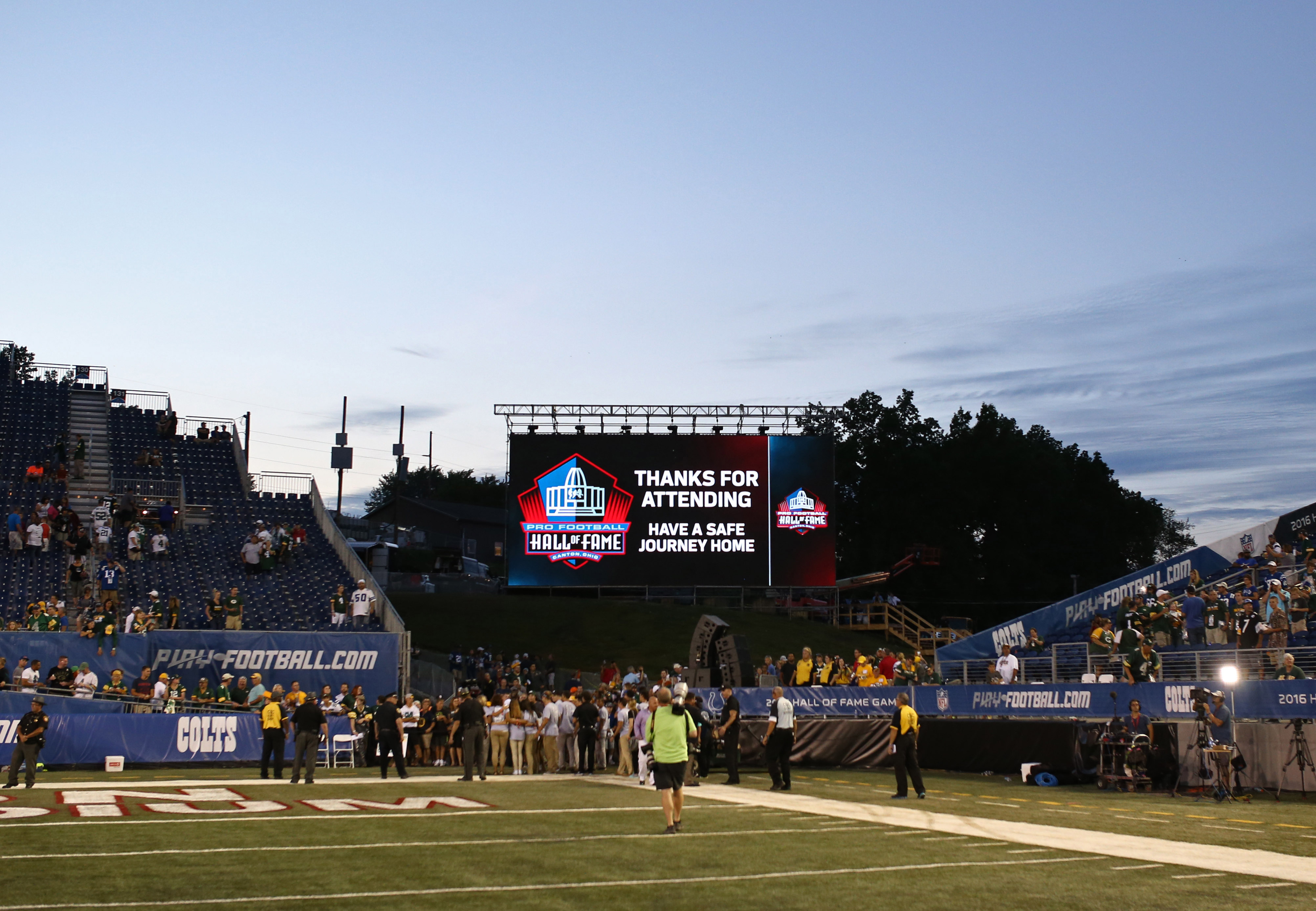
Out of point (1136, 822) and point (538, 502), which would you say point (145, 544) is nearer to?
point (538, 502)

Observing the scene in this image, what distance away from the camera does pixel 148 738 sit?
24.1 meters

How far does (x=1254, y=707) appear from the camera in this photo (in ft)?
62.2

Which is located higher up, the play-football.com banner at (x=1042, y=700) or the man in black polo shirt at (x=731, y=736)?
the play-football.com banner at (x=1042, y=700)

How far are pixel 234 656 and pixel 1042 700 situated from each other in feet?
57.4

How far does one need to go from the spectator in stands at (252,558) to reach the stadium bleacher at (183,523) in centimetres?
18

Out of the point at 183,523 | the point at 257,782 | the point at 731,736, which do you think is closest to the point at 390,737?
the point at 257,782

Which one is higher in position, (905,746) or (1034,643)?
(1034,643)

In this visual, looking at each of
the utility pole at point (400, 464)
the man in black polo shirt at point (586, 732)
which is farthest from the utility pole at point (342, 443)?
the man in black polo shirt at point (586, 732)

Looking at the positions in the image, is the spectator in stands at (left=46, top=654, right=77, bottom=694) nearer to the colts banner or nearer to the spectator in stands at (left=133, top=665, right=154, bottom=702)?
the colts banner

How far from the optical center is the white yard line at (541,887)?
8.27 metres

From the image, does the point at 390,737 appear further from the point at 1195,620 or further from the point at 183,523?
the point at 183,523

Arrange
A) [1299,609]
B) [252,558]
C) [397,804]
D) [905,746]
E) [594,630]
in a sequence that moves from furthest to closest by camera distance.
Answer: [594,630], [252,558], [1299,609], [905,746], [397,804]

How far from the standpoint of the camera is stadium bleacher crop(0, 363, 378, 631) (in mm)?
32500

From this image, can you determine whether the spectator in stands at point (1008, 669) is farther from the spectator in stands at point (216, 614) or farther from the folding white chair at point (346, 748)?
the spectator in stands at point (216, 614)
